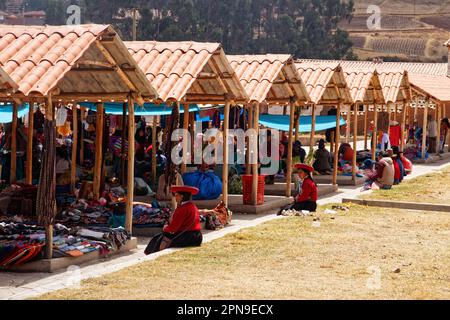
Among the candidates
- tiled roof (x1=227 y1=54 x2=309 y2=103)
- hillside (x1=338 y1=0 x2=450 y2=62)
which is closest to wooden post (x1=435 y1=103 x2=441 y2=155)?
tiled roof (x1=227 y1=54 x2=309 y2=103)

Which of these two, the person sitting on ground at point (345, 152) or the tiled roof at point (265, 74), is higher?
the tiled roof at point (265, 74)

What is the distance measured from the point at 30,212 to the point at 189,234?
321 centimetres

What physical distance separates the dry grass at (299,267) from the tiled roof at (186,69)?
8.02 feet

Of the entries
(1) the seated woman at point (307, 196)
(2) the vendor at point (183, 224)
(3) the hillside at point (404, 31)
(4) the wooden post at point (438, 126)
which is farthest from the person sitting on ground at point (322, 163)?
(3) the hillside at point (404, 31)

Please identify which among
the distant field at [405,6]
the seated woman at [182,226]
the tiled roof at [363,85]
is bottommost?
the seated woman at [182,226]

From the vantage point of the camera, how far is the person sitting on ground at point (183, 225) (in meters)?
11.9

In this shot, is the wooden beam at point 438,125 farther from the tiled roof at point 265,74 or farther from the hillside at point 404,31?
the hillside at point 404,31

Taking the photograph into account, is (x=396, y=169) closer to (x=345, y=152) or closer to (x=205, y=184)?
(x=345, y=152)

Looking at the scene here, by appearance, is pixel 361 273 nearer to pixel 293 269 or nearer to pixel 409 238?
pixel 293 269

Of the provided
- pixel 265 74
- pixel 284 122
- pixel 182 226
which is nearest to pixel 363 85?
pixel 284 122

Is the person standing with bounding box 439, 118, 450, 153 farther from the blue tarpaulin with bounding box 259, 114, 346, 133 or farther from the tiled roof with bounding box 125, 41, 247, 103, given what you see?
the tiled roof with bounding box 125, 41, 247, 103
